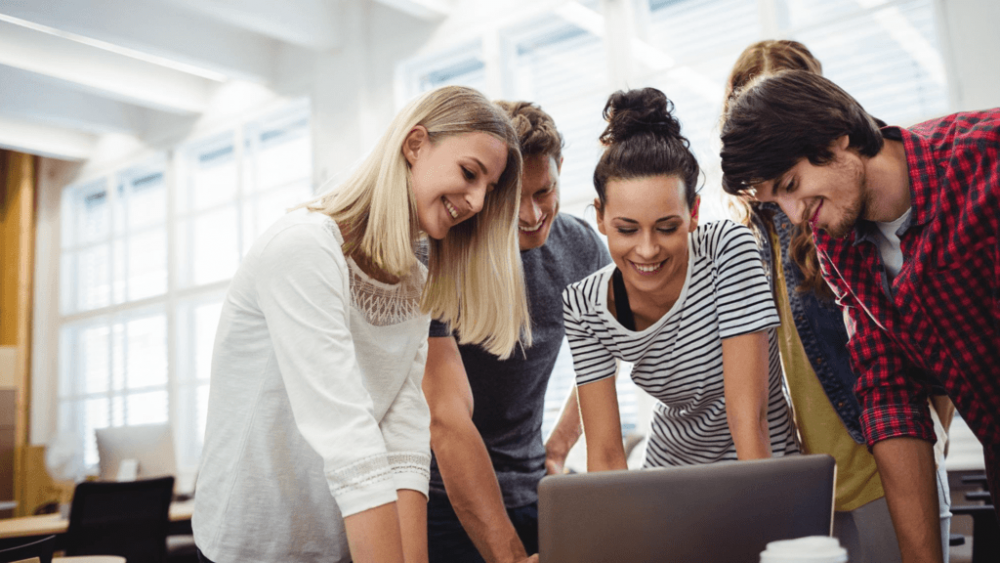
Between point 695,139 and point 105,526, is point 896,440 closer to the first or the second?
point 105,526

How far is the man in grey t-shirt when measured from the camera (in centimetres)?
157

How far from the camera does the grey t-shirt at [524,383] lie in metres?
1.83

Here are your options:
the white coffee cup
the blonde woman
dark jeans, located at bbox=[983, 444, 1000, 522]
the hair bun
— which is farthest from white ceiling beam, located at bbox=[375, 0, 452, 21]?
the white coffee cup

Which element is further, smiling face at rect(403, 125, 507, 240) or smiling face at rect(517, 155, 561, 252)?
smiling face at rect(517, 155, 561, 252)

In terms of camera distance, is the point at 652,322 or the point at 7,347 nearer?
the point at 652,322

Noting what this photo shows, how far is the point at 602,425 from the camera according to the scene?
1537 mm

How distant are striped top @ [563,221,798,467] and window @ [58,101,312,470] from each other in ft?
18.0

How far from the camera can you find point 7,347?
320 inches

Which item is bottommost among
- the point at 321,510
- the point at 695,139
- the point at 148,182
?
the point at 321,510

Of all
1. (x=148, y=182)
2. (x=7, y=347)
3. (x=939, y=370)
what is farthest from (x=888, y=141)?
(x=7, y=347)

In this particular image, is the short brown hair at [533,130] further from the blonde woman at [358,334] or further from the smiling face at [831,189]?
the smiling face at [831,189]

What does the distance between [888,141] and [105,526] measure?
11.4 ft

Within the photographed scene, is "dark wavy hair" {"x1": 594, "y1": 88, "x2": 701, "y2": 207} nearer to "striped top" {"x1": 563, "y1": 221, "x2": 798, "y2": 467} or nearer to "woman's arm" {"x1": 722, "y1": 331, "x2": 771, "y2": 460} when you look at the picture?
"striped top" {"x1": 563, "y1": 221, "x2": 798, "y2": 467}

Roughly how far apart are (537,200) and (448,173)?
544mm
